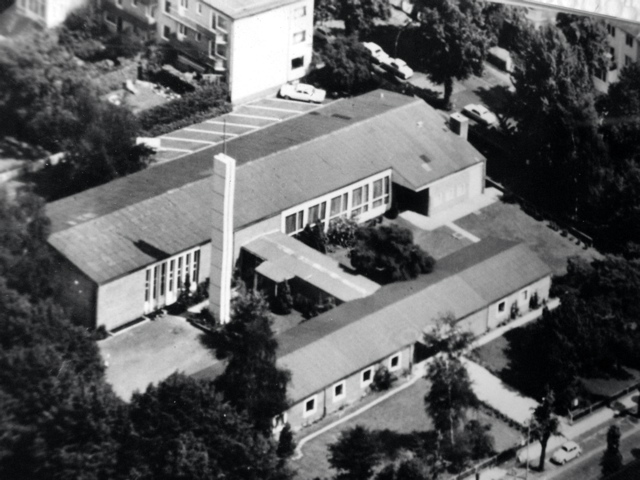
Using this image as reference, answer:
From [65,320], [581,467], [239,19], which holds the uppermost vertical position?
[239,19]

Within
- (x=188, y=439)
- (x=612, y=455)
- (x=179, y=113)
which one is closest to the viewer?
(x=188, y=439)

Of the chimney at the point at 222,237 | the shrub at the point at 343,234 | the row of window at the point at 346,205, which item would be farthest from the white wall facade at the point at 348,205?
the chimney at the point at 222,237

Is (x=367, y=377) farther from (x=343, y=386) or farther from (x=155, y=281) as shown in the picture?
(x=155, y=281)

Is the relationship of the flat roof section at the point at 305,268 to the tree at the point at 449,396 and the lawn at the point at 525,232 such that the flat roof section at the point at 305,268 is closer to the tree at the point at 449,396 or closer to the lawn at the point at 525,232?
the tree at the point at 449,396

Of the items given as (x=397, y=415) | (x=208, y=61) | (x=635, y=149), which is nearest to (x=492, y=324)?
(x=397, y=415)

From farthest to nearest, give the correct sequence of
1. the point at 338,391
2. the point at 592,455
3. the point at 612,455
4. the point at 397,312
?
the point at 397,312 < the point at 338,391 < the point at 592,455 < the point at 612,455

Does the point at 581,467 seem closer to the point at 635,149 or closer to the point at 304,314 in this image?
the point at 304,314

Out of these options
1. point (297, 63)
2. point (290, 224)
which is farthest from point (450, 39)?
point (290, 224)
